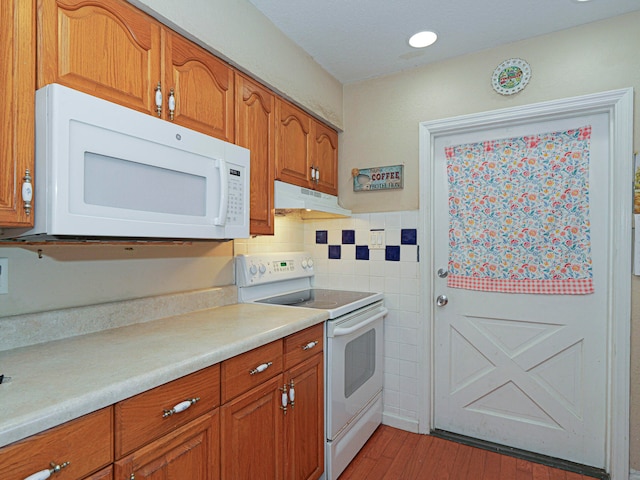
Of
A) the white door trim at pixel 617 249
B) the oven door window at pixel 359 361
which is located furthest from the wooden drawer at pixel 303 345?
the white door trim at pixel 617 249

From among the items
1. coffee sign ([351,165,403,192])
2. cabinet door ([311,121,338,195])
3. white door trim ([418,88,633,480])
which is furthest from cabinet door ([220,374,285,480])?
white door trim ([418,88,633,480])

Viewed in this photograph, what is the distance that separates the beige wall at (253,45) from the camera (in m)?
1.40

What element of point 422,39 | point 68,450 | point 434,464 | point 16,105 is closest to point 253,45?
point 422,39

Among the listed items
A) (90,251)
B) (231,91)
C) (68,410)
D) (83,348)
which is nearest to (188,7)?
(231,91)

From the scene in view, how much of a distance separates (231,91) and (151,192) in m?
0.72

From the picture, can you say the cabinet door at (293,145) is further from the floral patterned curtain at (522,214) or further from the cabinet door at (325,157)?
the floral patterned curtain at (522,214)

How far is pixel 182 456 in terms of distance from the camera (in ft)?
3.48

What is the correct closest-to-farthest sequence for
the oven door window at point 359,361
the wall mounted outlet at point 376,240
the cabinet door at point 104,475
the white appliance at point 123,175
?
the cabinet door at point 104,475, the white appliance at point 123,175, the oven door window at point 359,361, the wall mounted outlet at point 376,240

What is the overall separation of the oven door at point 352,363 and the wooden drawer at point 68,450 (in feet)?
3.61

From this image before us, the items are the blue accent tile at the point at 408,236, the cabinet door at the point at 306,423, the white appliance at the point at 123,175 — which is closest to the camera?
the white appliance at the point at 123,175

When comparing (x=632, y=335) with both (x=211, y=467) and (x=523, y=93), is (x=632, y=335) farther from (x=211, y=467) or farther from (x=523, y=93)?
(x=211, y=467)

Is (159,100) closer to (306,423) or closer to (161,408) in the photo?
(161,408)

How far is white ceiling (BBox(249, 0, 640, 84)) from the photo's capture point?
1.72 meters

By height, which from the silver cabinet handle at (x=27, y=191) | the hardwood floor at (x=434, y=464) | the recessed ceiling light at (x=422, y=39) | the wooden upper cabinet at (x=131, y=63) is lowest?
the hardwood floor at (x=434, y=464)
